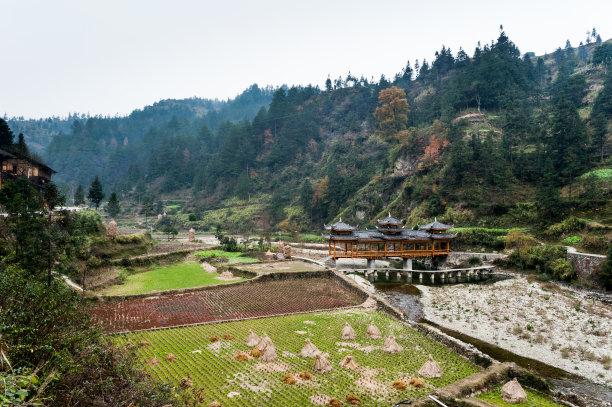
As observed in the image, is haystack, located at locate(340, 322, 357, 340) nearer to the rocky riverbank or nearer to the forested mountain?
the rocky riverbank

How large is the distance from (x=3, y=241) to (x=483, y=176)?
43208 millimetres

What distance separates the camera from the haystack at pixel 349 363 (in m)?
11.9

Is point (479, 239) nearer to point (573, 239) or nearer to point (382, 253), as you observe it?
point (573, 239)

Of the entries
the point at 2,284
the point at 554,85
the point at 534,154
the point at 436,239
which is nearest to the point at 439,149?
the point at 534,154

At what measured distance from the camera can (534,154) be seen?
4019 centimetres

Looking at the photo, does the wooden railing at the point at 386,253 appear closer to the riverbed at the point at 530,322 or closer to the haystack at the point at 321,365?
the riverbed at the point at 530,322

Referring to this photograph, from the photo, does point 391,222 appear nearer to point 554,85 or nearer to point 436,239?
point 436,239

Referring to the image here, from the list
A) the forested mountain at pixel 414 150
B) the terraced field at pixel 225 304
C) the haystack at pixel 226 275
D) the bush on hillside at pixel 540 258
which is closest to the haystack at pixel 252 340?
the terraced field at pixel 225 304

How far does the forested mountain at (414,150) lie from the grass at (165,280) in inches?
1060

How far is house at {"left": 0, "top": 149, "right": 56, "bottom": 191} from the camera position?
102ft

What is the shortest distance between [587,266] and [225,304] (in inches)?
945

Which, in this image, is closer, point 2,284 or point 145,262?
point 2,284

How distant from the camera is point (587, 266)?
23984 millimetres

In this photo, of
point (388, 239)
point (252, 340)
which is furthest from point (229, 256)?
point (252, 340)
